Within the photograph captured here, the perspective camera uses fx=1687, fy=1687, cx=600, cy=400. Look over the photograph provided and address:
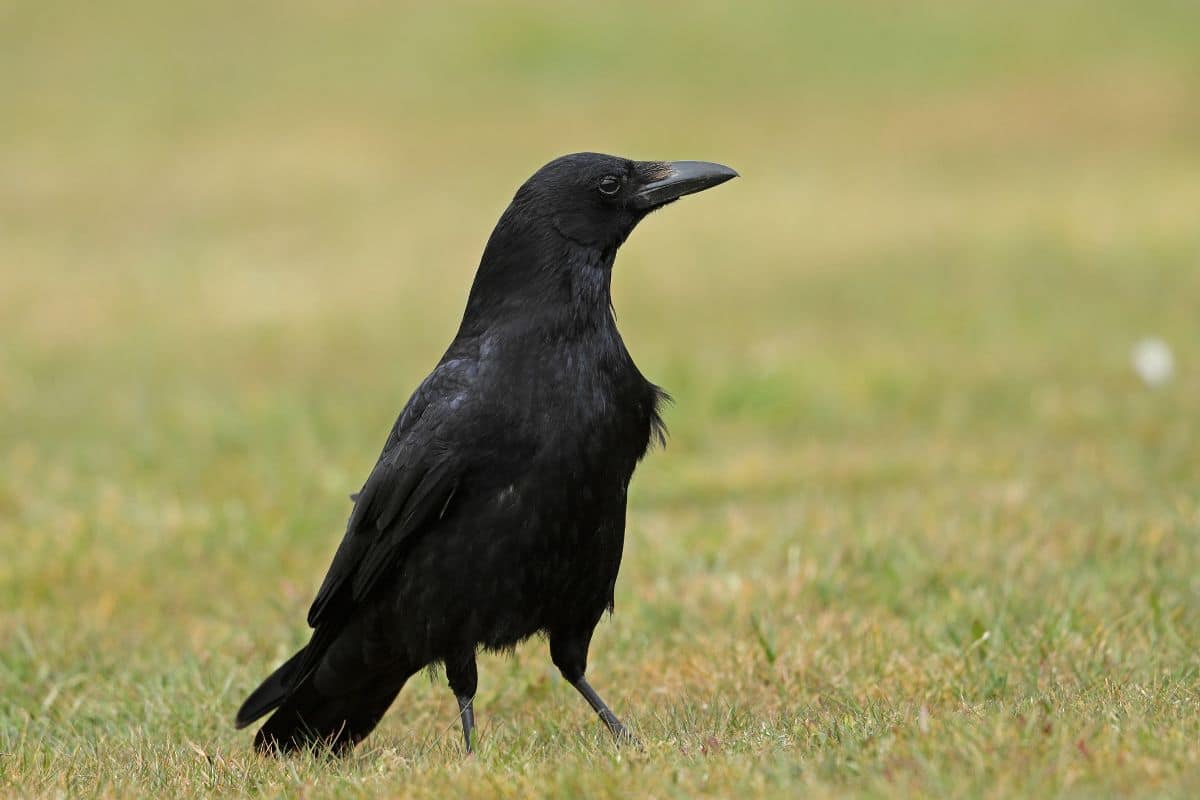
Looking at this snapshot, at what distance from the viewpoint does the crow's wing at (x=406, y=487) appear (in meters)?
4.53

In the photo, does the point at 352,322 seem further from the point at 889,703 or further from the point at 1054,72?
the point at 1054,72

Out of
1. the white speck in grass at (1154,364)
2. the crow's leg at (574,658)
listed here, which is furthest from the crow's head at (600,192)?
the white speck in grass at (1154,364)

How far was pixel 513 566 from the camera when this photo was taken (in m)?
4.48

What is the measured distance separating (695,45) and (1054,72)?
598 centimetres

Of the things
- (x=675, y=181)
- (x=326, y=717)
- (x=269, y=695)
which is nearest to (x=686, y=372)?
(x=675, y=181)

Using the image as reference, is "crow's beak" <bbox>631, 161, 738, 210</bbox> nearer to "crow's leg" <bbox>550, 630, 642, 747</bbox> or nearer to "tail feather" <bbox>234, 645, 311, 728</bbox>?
"crow's leg" <bbox>550, 630, 642, 747</bbox>

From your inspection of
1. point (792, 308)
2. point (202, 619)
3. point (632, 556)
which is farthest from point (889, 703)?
point (792, 308)

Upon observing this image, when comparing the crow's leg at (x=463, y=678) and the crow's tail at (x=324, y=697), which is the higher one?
the crow's leg at (x=463, y=678)

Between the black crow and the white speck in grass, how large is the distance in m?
6.31

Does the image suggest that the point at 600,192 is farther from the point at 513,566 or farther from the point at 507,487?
the point at 513,566

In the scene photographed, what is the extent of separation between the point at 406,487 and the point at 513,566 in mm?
378

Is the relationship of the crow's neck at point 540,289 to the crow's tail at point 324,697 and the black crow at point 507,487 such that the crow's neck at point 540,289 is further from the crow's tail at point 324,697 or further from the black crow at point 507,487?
the crow's tail at point 324,697

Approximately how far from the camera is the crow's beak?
4.97 metres

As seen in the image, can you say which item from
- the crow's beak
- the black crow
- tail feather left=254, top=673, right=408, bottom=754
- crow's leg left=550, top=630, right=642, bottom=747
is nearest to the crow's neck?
the black crow
